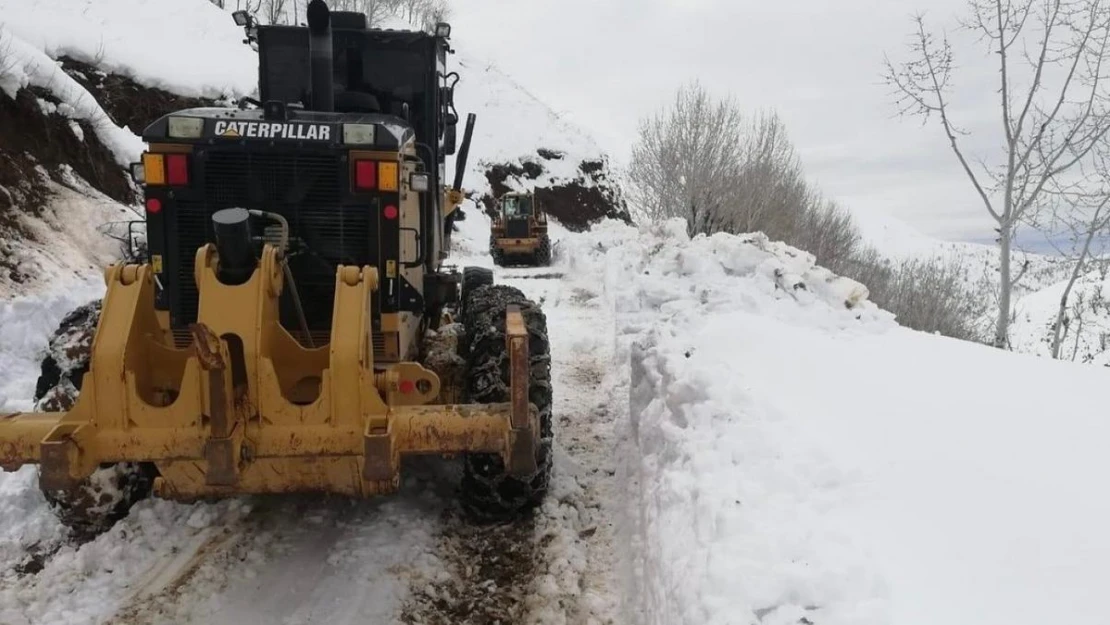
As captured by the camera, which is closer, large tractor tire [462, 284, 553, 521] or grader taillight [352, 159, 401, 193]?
grader taillight [352, 159, 401, 193]

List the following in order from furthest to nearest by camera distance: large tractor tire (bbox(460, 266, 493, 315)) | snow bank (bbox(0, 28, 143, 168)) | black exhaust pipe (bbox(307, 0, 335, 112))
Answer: snow bank (bbox(0, 28, 143, 168)) < large tractor tire (bbox(460, 266, 493, 315)) < black exhaust pipe (bbox(307, 0, 335, 112))

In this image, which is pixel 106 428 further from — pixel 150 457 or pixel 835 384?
pixel 835 384

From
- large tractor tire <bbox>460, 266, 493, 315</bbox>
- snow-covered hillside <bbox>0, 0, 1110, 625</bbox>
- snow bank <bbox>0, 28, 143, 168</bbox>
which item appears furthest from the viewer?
snow bank <bbox>0, 28, 143, 168</bbox>

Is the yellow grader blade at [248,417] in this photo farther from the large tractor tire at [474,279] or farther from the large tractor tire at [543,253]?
the large tractor tire at [543,253]

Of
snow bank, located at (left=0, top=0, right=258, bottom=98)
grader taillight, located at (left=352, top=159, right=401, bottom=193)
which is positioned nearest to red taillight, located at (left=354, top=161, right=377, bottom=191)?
grader taillight, located at (left=352, top=159, right=401, bottom=193)

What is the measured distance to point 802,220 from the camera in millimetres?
27078

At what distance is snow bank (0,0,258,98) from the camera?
1421cm

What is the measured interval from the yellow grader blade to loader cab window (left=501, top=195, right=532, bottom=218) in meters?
23.0

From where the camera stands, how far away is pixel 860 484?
353 centimetres

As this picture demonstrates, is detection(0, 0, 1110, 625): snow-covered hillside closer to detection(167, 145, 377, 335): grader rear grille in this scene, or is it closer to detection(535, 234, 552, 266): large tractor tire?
detection(167, 145, 377, 335): grader rear grille

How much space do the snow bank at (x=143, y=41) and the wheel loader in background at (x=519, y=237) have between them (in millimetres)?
9110

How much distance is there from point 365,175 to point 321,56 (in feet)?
3.48

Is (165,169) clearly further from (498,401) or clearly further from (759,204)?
(759,204)

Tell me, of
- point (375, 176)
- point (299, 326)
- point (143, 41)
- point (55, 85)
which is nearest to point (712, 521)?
point (299, 326)
